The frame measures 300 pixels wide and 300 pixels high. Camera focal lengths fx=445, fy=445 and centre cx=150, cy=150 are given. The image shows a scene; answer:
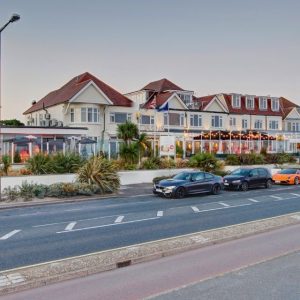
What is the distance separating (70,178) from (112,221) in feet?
40.4

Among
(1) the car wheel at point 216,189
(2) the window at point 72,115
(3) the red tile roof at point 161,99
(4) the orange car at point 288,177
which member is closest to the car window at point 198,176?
(1) the car wheel at point 216,189

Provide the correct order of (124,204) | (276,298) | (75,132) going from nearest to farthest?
(276,298)
(124,204)
(75,132)

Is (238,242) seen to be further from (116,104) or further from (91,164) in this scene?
(116,104)

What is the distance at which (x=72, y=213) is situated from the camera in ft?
62.6

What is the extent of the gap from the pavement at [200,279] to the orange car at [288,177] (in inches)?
974

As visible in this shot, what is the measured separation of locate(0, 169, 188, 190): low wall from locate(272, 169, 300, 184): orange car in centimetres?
794

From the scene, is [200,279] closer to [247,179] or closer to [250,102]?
[247,179]

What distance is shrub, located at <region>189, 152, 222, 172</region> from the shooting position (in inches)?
1463

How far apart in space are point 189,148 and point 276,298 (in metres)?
52.9

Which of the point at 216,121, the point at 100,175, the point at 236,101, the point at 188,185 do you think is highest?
the point at 236,101

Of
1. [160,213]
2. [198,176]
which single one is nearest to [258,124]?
[198,176]

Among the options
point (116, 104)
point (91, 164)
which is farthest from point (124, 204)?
point (116, 104)

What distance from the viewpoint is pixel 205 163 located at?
1468 inches

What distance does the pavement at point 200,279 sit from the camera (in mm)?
7383
